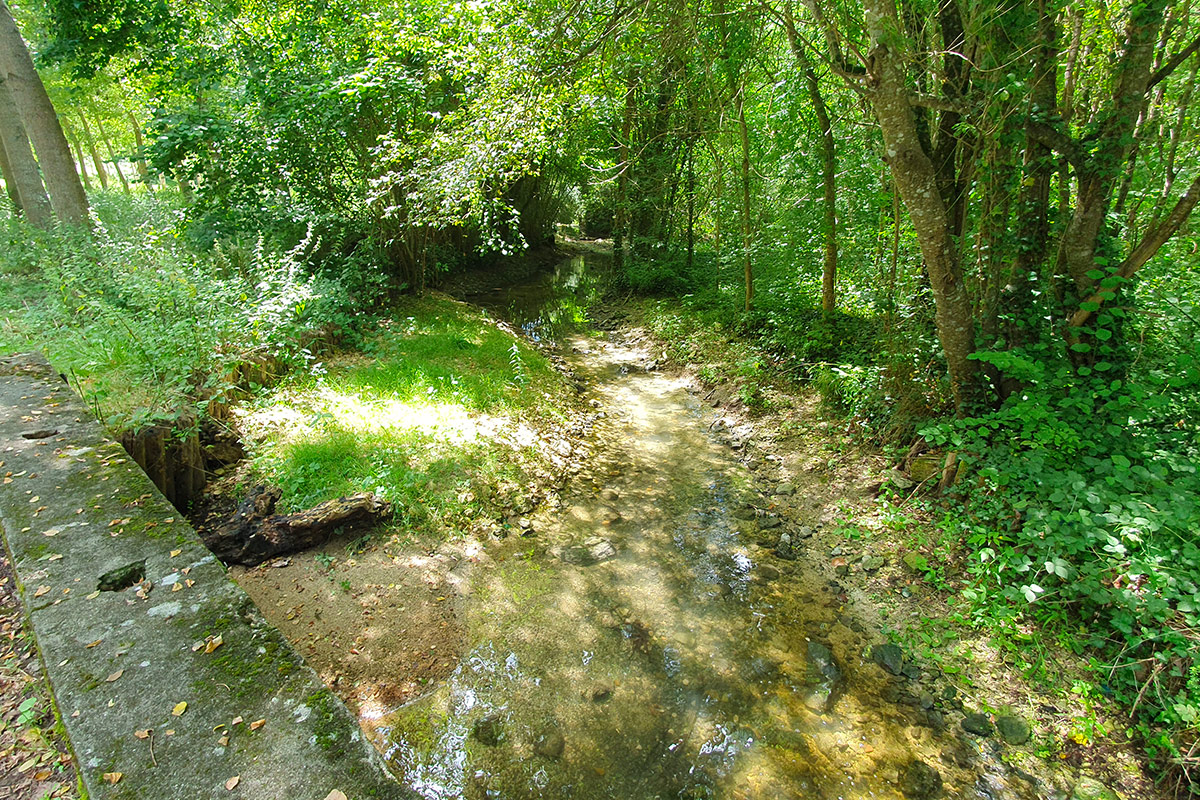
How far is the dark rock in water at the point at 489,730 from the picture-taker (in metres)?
3.01

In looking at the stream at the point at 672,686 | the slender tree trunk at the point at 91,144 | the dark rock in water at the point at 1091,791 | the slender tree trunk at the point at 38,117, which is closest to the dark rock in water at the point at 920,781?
the stream at the point at 672,686

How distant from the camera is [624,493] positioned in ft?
18.7

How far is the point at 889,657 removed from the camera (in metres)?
3.60

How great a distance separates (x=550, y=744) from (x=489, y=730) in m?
0.37

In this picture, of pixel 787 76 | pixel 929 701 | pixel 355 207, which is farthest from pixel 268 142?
pixel 929 701

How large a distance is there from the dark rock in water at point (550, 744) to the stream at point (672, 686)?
0.04 ft

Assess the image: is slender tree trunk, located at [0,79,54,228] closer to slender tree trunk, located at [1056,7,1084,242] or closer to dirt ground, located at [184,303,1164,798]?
dirt ground, located at [184,303,1164,798]

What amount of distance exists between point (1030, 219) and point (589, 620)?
4.76 m

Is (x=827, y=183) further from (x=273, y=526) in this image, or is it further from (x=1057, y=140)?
(x=273, y=526)

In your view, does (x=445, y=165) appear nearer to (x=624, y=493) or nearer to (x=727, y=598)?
(x=624, y=493)

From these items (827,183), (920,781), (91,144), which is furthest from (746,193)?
(91,144)

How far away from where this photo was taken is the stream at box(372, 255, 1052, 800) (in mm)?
2838

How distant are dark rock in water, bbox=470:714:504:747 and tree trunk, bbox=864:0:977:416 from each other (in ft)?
14.1

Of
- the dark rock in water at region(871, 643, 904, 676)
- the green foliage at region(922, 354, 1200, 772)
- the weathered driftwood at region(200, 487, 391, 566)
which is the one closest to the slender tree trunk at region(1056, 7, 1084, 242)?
the green foliage at region(922, 354, 1200, 772)
